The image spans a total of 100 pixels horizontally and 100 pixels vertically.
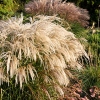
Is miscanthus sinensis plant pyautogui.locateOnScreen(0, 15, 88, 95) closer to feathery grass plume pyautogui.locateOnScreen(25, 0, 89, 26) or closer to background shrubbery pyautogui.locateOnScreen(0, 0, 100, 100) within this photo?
background shrubbery pyautogui.locateOnScreen(0, 0, 100, 100)

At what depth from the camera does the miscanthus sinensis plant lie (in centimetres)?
559

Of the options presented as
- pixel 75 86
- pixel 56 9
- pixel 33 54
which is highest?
pixel 33 54

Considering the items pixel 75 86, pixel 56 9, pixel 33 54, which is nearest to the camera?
pixel 33 54

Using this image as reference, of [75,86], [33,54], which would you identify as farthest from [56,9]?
[33,54]

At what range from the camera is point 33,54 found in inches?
221

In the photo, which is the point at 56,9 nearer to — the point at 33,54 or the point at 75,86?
the point at 75,86

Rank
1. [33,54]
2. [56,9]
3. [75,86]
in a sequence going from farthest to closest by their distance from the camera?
[56,9]
[75,86]
[33,54]

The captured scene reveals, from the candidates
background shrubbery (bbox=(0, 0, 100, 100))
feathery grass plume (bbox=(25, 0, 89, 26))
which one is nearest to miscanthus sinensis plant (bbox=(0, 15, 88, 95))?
background shrubbery (bbox=(0, 0, 100, 100))

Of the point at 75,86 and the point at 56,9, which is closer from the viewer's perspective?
the point at 75,86

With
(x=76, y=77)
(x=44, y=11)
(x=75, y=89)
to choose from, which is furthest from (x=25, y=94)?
(x=44, y=11)

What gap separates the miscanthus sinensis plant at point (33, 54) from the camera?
559 cm

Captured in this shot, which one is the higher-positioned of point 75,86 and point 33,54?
point 33,54

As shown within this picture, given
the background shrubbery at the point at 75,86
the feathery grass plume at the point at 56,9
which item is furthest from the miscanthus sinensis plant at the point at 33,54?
the feathery grass plume at the point at 56,9

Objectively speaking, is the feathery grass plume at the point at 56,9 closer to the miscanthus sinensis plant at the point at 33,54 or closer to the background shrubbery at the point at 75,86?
the background shrubbery at the point at 75,86
